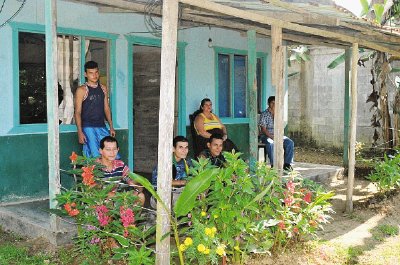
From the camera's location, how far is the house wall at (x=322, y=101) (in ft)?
43.6

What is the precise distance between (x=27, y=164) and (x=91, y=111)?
1062 millimetres

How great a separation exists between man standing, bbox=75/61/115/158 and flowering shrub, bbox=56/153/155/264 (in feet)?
6.17

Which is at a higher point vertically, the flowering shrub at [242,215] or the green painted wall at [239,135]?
the green painted wall at [239,135]

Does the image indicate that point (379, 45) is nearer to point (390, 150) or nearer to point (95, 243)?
point (390, 150)

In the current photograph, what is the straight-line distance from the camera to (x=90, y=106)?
6199 millimetres

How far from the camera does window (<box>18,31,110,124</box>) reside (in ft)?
20.4

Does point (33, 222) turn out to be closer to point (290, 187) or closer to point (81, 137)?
point (81, 137)

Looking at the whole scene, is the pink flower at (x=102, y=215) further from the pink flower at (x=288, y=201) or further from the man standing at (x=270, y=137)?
the man standing at (x=270, y=137)

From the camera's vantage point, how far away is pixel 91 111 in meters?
6.22

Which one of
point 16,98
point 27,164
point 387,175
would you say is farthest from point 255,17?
point 387,175

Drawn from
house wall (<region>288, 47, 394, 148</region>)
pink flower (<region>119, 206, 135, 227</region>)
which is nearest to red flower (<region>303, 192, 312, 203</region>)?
pink flower (<region>119, 206, 135, 227</region>)

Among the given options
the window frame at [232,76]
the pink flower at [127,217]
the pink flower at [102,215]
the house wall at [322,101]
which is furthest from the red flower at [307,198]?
the house wall at [322,101]

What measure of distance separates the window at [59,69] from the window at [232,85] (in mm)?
2667

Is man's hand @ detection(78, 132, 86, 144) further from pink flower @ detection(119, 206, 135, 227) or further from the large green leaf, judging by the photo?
the large green leaf
